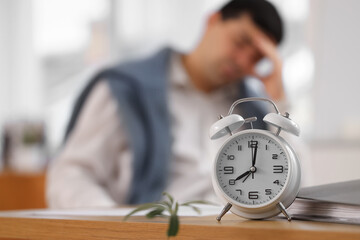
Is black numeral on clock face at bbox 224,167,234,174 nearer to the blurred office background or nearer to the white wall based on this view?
the blurred office background

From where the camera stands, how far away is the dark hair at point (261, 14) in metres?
1.89

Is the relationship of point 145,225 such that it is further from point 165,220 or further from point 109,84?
point 109,84

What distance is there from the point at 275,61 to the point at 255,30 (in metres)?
0.16

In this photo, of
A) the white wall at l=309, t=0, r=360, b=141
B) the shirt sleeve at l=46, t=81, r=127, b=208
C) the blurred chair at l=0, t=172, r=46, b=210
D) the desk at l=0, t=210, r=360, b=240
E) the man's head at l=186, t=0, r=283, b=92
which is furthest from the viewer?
the blurred chair at l=0, t=172, r=46, b=210

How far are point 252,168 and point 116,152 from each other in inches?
46.0

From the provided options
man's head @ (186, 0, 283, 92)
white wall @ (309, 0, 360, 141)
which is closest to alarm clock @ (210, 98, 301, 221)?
man's head @ (186, 0, 283, 92)

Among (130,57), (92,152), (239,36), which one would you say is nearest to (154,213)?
(92,152)

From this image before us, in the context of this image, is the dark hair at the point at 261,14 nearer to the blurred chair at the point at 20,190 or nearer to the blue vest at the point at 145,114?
the blue vest at the point at 145,114

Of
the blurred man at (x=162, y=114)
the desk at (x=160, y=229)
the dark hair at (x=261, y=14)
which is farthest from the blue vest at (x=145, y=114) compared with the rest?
the desk at (x=160, y=229)

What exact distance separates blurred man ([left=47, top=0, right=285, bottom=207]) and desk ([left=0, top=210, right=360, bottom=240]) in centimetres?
83

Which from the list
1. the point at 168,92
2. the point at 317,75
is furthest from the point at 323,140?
the point at 168,92

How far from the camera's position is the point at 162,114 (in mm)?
1870

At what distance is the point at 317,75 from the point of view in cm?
306

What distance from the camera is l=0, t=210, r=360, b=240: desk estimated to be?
0.61 meters
